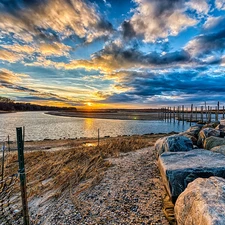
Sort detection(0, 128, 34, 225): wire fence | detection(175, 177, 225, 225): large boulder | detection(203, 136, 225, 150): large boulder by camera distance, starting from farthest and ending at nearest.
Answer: detection(203, 136, 225, 150): large boulder
detection(0, 128, 34, 225): wire fence
detection(175, 177, 225, 225): large boulder

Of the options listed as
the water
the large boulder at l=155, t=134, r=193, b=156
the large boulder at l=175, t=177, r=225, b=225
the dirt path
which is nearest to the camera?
the large boulder at l=175, t=177, r=225, b=225

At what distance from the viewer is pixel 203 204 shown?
250 cm

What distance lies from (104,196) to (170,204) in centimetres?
183

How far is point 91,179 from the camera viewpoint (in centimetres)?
615

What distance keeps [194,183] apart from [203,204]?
2.63 ft

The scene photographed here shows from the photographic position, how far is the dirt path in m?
3.94

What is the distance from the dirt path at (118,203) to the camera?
394 cm

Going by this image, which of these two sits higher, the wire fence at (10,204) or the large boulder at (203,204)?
the large boulder at (203,204)

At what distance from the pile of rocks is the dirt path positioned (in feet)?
2.11

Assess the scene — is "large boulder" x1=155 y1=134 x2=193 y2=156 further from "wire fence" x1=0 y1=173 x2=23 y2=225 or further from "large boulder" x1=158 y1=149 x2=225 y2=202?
"wire fence" x1=0 y1=173 x2=23 y2=225

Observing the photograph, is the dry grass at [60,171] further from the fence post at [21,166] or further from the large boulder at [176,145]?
the large boulder at [176,145]

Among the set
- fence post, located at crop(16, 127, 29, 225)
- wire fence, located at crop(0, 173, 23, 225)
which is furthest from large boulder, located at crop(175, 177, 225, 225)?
wire fence, located at crop(0, 173, 23, 225)

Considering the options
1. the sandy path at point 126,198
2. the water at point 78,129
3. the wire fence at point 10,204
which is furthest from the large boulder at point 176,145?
the water at point 78,129

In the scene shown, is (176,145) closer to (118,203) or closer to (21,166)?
(118,203)
